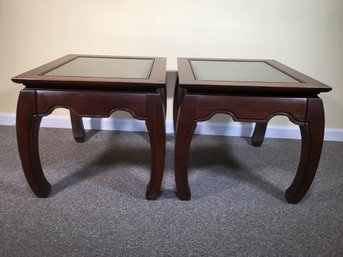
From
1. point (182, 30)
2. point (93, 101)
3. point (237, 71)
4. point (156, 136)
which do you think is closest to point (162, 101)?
point (156, 136)

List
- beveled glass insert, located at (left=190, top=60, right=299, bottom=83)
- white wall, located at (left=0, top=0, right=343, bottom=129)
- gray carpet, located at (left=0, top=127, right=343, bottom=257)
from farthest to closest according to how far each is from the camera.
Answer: white wall, located at (left=0, top=0, right=343, bottom=129), beveled glass insert, located at (left=190, top=60, right=299, bottom=83), gray carpet, located at (left=0, top=127, right=343, bottom=257)

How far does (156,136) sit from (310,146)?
53 centimetres

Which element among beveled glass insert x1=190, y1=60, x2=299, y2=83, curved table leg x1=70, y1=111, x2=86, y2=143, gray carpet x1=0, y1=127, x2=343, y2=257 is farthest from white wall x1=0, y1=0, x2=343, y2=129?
gray carpet x1=0, y1=127, x2=343, y2=257

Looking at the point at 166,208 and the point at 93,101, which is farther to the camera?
the point at 166,208

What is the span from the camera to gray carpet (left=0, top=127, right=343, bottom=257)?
949mm

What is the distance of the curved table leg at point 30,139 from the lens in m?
1.01

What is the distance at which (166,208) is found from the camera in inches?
44.5

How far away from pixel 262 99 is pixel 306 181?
14.4 inches

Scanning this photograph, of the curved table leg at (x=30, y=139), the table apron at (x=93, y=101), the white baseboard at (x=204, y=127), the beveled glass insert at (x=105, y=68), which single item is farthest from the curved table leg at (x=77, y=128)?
the table apron at (x=93, y=101)

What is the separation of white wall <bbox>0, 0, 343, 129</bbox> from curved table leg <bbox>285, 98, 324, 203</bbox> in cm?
73

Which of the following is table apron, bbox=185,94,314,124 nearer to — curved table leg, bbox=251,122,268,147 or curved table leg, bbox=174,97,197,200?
curved table leg, bbox=174,97,197,200

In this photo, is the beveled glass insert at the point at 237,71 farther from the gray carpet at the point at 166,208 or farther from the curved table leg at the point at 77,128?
the curved table leg at the point at 77,128

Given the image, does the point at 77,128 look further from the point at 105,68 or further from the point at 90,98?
the point at 90,98

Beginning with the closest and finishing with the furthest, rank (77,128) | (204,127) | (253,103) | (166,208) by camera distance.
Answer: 1. (253,103)
2. (166,208)
3. (77,128)
4. (204,127)
